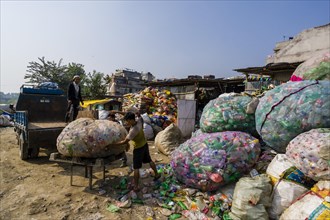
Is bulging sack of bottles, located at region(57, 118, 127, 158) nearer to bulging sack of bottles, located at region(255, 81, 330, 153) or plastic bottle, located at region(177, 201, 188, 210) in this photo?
plastic bottle, located at region(177, 201, 188, 210)

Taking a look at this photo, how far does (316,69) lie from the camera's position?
375 centimetres

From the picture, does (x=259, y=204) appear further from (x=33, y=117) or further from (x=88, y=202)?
(x=33, y=117)

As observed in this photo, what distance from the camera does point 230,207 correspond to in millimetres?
3053

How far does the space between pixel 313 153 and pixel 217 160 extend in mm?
1202

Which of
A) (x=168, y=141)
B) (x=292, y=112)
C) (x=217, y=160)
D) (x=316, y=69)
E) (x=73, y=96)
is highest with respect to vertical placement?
(x=316, y=69)

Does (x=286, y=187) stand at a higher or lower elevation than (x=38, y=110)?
lower

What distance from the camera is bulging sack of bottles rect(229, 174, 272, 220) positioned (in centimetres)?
260

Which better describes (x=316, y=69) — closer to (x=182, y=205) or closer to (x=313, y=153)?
(x=313, y=153)

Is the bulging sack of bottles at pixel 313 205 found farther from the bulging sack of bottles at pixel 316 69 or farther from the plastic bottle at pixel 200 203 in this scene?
the bulging sack of bottles at pixel 316 69

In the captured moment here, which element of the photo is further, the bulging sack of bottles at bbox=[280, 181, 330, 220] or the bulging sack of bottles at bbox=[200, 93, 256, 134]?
the bulging sack of bottles at bbox=[200, 93, 256, 134]

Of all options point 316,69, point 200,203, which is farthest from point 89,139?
point 316,69

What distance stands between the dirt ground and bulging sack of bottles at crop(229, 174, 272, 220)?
41.9 inches

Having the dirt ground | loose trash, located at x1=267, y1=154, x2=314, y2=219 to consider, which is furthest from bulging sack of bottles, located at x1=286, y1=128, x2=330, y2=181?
the dirt ground

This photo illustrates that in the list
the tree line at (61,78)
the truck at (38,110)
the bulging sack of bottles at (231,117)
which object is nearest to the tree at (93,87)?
the tree line at (61,78)
